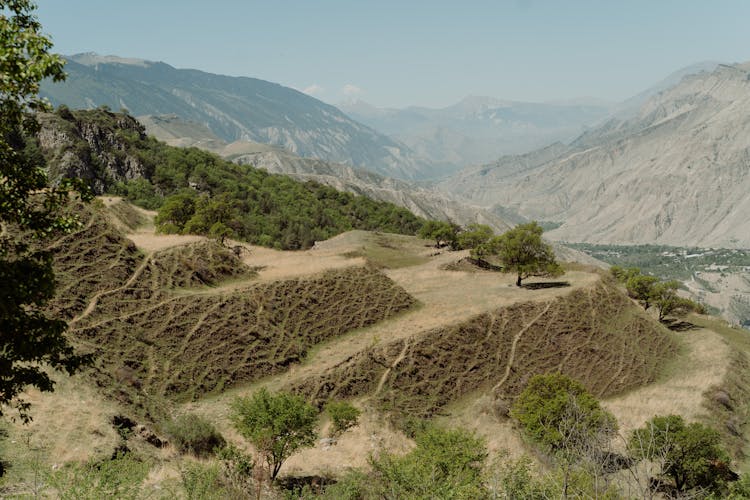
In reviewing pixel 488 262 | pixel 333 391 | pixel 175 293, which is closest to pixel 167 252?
pixel 175 293

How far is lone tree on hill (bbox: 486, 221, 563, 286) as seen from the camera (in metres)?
64.3

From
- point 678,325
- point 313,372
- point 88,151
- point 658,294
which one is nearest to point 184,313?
point 313,372

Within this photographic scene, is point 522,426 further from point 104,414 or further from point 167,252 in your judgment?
point 167,252

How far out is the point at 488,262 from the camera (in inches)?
3526

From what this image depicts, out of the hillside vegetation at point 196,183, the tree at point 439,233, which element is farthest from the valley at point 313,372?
the hillside vegetation at point 196,183

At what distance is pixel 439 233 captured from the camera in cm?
11706

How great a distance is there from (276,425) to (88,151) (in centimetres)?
13740

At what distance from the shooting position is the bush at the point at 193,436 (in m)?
27.2

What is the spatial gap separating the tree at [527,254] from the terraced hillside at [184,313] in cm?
2236

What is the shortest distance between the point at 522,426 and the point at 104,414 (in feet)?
97.4

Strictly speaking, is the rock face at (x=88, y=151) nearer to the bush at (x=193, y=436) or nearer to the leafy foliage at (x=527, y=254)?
the leafy foliage at (x=527, y=254)

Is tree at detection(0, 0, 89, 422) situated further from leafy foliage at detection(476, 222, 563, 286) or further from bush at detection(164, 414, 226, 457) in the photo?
leafy foliage at detection(476, 222, 563, 286)

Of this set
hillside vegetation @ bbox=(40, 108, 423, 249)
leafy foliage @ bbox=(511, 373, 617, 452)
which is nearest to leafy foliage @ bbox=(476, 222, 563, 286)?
leafy foliage @ bbox=(511, 373, 617, 452)

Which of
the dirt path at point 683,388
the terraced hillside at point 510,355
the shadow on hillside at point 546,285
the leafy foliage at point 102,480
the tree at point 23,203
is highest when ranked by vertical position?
the tree at point 23,203
